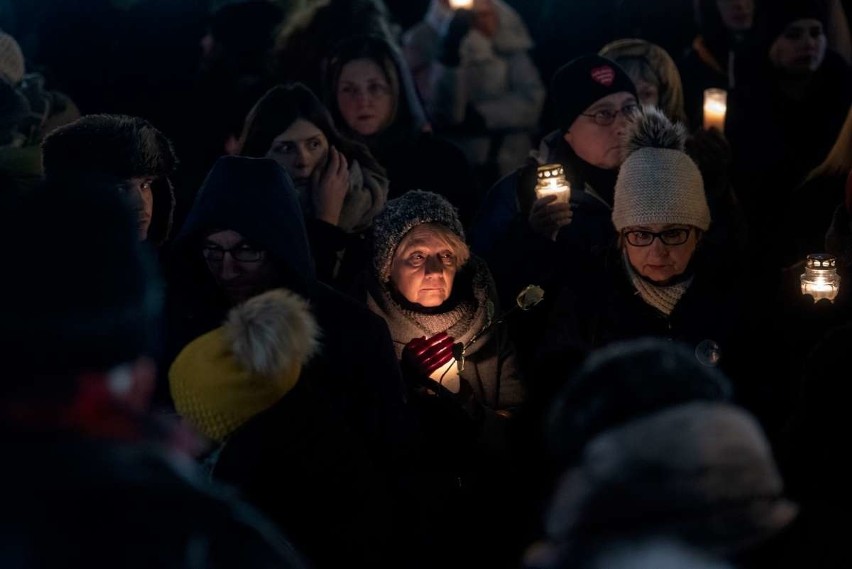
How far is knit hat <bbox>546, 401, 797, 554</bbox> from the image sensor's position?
2330mm

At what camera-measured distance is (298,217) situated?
512 centimetres

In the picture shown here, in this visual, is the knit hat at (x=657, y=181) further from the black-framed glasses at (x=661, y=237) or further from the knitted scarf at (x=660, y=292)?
the knitted scarf at (x=660, y=292)

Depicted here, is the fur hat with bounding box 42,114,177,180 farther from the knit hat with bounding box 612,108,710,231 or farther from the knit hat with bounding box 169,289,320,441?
the knit hat with bounding box 612,108,710,231

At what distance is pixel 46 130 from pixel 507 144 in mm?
2839

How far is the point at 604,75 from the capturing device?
22.0ft

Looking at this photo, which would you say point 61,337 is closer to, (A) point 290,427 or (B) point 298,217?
(A) point 290,427

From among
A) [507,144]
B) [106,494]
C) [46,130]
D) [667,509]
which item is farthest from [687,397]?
[507,144]

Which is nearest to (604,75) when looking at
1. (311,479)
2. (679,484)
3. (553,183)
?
(553,183)

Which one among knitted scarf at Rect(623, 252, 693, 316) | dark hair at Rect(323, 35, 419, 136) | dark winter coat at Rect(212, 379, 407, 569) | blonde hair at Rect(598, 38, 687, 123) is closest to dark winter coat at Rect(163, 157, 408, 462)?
dark winter coat at Rect(212, 379, 407, 569)

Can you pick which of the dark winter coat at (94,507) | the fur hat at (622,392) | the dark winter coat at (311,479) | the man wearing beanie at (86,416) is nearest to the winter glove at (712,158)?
the dark winter coat at (311,479)

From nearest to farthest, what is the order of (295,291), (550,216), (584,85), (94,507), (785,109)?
1. (94,507)
2. (295,291)
3. (550,216)
4. (584,85)
5. (785,109)

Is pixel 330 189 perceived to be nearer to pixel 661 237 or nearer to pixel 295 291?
pixel 295 291

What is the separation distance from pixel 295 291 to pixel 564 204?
147 cm

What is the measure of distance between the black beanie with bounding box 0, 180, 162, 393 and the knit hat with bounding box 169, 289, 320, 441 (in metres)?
1.30
